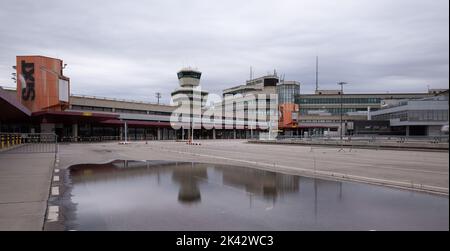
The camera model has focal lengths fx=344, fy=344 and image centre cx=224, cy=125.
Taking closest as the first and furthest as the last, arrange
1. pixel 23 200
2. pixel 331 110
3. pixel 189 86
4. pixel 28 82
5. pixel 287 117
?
pixel 23 200
pixel 28 82
pixel 287 117
pixel 189 86
pixel 331 110

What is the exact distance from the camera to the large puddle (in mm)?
6566

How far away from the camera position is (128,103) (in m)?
92.0

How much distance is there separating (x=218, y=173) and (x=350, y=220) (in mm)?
9016

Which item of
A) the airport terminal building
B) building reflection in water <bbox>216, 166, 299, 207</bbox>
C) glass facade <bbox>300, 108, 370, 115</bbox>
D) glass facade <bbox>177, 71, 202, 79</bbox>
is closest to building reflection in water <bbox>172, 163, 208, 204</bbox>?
building reflection in water <bbox>216, 166, 299, 207</bbox>

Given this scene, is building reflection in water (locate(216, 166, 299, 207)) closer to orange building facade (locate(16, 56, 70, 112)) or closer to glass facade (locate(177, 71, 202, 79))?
orange building facade (locate(16, 56, 70, 112))

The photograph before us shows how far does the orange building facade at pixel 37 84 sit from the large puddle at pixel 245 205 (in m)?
55.8

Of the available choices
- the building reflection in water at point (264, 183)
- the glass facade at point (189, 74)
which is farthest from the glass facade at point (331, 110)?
the building reflection in water at point (264, 183)

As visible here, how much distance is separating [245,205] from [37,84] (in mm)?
64271

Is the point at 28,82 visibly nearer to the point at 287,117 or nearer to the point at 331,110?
the point at 287,117

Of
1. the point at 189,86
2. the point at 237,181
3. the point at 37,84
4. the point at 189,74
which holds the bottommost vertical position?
the point at 237,181

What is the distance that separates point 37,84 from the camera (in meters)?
62.1

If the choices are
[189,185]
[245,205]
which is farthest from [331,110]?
[245,205]
